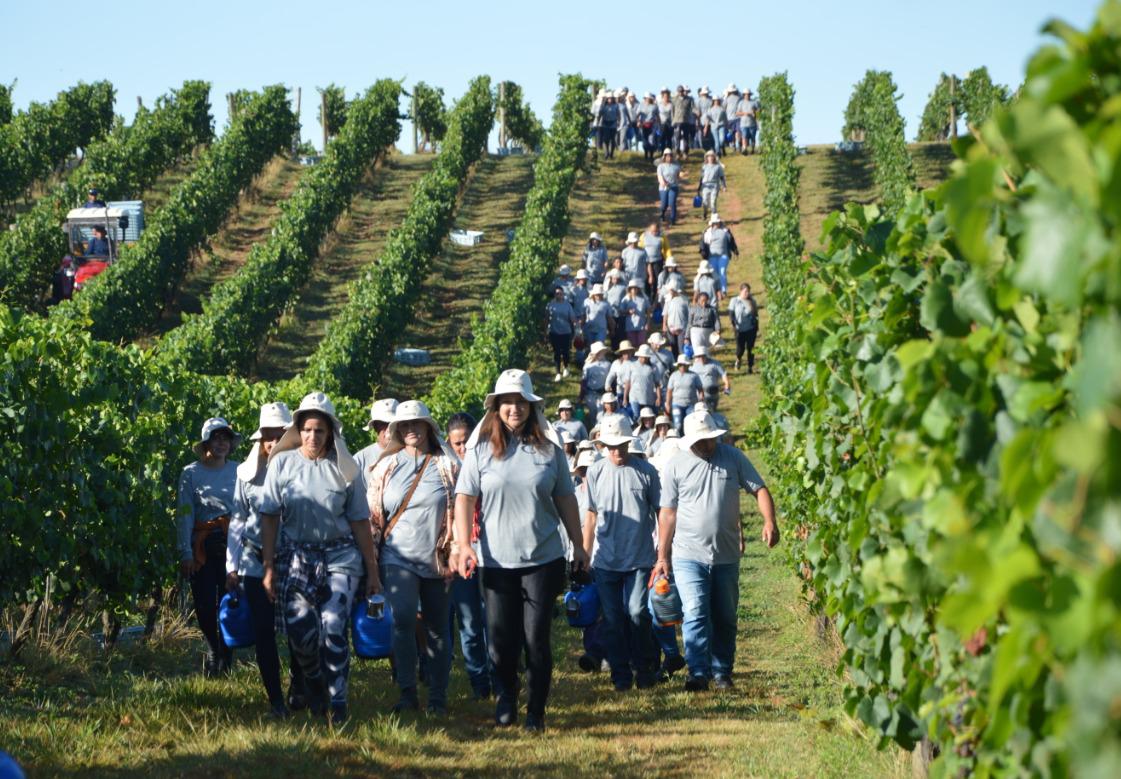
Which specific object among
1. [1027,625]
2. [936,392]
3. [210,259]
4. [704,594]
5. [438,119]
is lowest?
[704,594]

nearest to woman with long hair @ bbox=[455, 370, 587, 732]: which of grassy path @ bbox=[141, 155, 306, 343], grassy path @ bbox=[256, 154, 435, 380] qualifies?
grassy path @ bbox=[256, 154, 435, 380]

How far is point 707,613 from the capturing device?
9.00 m

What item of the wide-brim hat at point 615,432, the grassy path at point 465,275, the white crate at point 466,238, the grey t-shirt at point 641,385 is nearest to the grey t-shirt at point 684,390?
the grey t-shirt at point 641,385

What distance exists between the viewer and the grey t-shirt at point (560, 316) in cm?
2480

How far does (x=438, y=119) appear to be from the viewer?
5703 centimetres

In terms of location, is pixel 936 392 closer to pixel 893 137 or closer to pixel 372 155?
pixel 893 137

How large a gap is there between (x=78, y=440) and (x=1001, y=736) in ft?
23.7

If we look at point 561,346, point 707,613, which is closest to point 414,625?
point 707,613

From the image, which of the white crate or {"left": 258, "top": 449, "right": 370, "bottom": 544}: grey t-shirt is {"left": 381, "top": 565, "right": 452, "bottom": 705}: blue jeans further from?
the white crate

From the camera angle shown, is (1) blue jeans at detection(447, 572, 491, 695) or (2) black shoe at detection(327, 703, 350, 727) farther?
(1) blue jeans at detection(447, 572, 491, 695)

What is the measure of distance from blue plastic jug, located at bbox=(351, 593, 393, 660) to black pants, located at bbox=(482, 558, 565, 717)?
653 mm

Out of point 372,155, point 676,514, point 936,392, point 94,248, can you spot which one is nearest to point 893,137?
point 372,155

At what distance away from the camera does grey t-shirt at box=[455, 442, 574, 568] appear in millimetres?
7730

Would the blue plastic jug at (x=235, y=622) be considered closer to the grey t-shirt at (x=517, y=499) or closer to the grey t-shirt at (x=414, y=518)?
the grey t-shirt at (x=414, y=518)
